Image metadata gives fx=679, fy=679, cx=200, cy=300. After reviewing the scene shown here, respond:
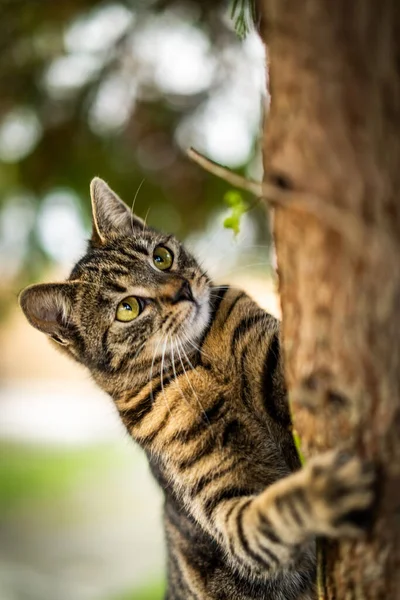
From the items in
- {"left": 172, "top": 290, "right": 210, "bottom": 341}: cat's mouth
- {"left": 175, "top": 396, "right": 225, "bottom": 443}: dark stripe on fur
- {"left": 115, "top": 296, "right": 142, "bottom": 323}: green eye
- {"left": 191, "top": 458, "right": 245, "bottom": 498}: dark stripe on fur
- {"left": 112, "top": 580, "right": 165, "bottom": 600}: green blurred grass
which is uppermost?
{"left": 115, "top": 296, "right": 142, "bottom": 323}: green eye

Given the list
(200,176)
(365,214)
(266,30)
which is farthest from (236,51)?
(365,214)

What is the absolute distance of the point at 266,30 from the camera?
89 cm

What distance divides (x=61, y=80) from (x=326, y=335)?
2.19 m

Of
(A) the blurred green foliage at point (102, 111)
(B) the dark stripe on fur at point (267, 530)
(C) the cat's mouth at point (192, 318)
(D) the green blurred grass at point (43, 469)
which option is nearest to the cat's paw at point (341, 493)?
(B) the dark stripe on fur at point (267, 530)

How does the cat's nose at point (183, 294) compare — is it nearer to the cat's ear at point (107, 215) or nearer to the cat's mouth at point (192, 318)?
the cat's mouth at point (192, 318)

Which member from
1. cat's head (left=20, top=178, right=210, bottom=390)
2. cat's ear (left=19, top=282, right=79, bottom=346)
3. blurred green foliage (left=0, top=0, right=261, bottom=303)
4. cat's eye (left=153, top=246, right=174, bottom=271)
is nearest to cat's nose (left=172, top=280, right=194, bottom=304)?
cat's head (left=20, top=178, right=210, bottom=390)

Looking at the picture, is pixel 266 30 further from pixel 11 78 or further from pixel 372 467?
pixel 11 78

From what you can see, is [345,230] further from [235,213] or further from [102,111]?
[102,111]

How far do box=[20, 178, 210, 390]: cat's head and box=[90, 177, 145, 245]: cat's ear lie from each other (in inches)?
2.3

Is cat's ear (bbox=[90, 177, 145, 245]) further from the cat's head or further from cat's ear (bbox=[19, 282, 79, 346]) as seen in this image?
cat's ear (bbox=[19, 282, 79, 346])

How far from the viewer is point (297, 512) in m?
1.05

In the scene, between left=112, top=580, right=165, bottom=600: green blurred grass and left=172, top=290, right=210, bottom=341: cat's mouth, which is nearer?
left=172, top=290, right=210, bottom=341: cat's mouth

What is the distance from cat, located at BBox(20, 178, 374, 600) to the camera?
1.35 m

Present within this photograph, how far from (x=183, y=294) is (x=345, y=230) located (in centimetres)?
83
